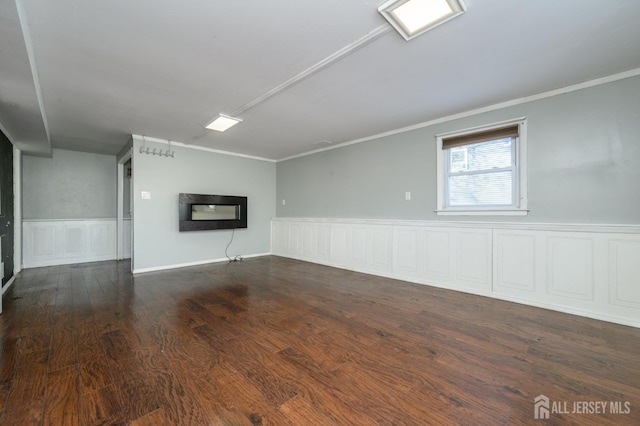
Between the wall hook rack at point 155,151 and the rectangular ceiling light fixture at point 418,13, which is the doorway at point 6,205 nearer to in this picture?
the wall hook rack at point 155,151

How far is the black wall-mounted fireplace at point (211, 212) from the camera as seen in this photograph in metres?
4.95

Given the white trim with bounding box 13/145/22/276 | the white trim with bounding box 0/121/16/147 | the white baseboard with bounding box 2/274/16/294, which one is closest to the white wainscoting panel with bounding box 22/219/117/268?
the white trim with bounding box 13/145/22/276

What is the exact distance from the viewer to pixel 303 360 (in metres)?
1.85

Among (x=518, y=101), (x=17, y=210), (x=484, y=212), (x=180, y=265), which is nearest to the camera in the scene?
(x=518, y=101)

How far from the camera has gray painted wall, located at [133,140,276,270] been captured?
457cm

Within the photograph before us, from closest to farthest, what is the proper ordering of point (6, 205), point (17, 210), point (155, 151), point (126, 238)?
point (6, 205)
point (17, 210)
point (155, 151)
point (126, 238)

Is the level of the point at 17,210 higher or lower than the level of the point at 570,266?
higher

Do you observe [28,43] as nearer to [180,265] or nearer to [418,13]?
[418,13]

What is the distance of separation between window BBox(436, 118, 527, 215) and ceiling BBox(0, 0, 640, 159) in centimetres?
41

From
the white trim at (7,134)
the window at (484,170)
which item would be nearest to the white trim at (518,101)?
the window at (484,170)

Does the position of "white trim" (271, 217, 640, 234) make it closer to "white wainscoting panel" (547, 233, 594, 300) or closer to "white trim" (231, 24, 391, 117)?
"white wainscoting panel" (547, 233, 594, 300)

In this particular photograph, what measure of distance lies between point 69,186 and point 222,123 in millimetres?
4245

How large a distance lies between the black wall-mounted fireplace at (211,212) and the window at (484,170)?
4.02 m

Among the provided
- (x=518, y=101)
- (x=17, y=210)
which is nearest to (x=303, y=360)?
(x=518, y=101)
